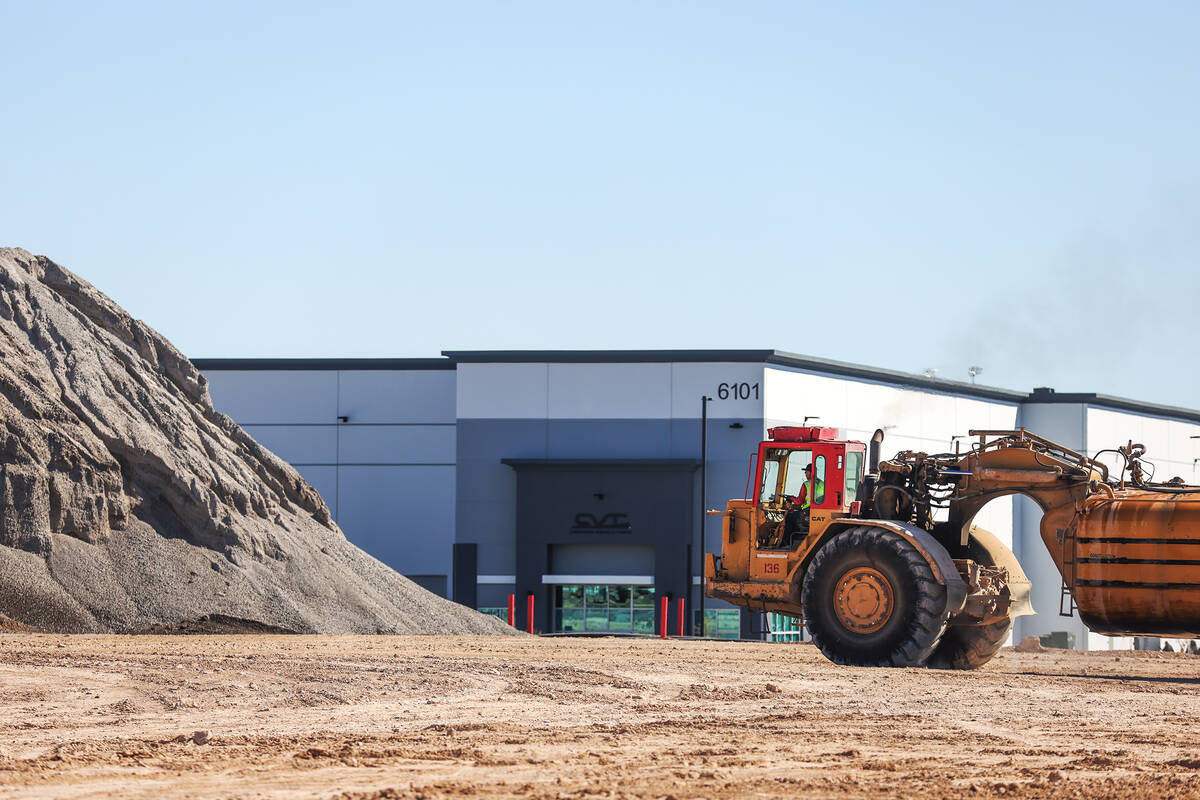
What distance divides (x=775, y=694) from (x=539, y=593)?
123 feet

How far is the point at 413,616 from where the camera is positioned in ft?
103

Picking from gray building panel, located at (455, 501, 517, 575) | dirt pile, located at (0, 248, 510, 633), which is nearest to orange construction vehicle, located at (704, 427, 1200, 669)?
dirt pile, located at (0, 248, 510, 633)

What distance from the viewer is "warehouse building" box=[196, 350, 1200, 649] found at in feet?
176

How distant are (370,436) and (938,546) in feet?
127

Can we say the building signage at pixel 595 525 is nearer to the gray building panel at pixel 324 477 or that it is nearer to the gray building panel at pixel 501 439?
the gray building panel at pixel 501 439

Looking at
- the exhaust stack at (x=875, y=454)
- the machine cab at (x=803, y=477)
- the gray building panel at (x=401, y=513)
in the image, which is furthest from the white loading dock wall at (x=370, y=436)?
the exhaust stack at (x=875, y=454)

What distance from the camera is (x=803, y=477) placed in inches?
894

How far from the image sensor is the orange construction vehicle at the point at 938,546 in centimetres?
1853

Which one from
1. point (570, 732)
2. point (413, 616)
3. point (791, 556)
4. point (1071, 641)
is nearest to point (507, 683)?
point (570, 732)

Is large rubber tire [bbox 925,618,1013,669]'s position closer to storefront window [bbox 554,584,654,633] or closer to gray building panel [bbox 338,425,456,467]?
storefront window [bbox 554,584,654,633]

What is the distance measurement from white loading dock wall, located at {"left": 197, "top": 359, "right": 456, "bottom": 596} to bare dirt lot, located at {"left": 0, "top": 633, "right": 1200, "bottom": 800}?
33.7 meters

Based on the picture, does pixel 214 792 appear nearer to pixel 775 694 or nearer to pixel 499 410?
pixel 775 694

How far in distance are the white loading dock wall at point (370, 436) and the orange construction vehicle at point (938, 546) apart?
33.8 metres

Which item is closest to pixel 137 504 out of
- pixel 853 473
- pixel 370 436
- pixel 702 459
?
pixel 853 473
